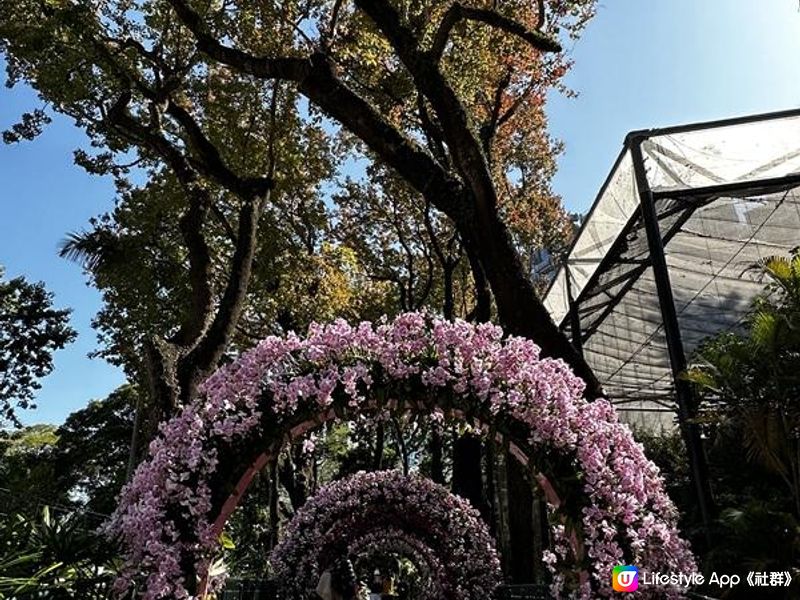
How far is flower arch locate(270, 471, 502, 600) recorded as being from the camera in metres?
9.21

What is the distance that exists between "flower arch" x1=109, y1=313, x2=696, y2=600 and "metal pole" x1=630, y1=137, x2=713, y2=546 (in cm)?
377

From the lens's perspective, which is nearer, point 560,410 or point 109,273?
point 560,410

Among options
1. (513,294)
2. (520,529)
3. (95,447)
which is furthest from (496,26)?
(95,447)

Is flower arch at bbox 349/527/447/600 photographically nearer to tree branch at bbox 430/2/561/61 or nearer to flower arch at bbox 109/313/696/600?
flower arch at bbox 109/313/696/600

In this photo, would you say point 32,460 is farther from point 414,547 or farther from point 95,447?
point 414,547

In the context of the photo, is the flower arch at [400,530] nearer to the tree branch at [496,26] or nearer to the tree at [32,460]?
the tree branch at [496,26]

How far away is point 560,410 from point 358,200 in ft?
42.3

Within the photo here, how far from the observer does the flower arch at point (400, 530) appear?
9.21 metres

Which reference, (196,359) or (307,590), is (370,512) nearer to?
(307,590)

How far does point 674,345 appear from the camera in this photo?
7.25 metres

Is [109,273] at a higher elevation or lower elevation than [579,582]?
higher

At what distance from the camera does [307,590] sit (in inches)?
372

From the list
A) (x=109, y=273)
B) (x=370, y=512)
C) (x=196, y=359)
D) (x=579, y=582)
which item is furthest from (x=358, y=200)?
(x=579, y=582)

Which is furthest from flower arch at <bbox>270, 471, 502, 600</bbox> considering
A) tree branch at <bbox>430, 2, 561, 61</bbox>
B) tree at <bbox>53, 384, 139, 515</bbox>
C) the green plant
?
tree at <bbox>53, 384, 139, 515</bbox>
